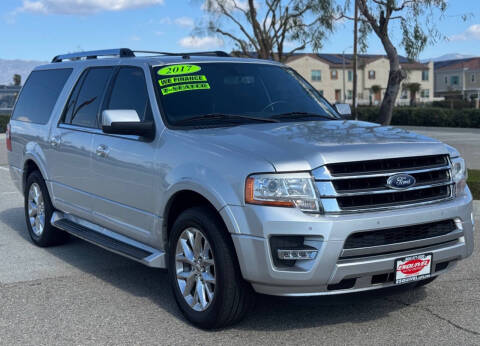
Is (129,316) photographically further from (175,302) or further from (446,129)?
(446,129)

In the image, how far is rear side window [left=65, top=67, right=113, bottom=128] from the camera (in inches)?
247

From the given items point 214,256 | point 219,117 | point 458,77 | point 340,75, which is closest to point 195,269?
point 214,256

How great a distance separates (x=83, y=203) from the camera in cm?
632

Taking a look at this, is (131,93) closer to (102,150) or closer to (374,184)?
(102,150)

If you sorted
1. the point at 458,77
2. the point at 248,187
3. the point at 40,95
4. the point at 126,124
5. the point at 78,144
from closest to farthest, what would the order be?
the point at 248,187
the point at 126,124
the point at 78,144
the point at 40,95
the point at 458,77

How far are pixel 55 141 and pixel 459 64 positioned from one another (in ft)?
359

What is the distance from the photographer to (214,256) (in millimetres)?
4457

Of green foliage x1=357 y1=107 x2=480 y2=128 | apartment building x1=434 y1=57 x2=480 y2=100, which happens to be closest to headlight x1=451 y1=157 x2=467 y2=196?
green foliage x1=357 y1=107 x2=480 y2=128

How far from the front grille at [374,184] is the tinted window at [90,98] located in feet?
8.94

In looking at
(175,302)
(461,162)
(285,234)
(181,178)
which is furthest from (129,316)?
(461,162)

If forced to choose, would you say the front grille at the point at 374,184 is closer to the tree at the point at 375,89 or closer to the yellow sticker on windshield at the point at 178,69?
the yellow sticker on windshield at the point at 178,69

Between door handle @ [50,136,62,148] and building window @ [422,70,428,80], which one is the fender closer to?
door handle @ [50,136,62,148]

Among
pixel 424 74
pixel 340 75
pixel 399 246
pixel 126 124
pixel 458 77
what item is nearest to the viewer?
pixel 399 246

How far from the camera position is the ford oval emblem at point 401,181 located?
4.39m
